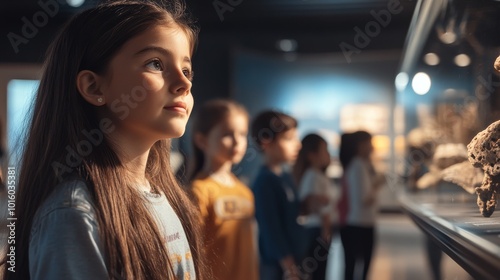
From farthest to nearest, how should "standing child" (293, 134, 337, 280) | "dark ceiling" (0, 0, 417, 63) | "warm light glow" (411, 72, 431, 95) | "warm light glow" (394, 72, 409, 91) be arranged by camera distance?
1. "dark ceiling" (0, 0, 417, 63)
2. "warm light glow" (394, 72, 409, 91)
3. "standing child" (293, 134, 337, 280)
4. "warm light glow" (411, 72, 431, 95)

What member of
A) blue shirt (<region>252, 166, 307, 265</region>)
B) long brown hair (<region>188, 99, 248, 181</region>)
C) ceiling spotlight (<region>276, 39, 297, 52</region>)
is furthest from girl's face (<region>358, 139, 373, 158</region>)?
ceiling spotlight (<region>276, 39, 297, 52</region>)

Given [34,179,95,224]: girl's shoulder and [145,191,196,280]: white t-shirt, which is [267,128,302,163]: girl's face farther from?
[34,179,95,224]: girl's shoulder

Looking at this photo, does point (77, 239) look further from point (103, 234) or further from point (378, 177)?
point (378, 177)

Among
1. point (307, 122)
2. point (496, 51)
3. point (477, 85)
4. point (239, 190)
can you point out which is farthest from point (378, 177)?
point (307, 122)

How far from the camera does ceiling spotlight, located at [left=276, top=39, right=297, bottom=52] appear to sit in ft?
32.5

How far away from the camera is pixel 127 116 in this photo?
4.25 feet

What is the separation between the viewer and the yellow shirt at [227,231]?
2.65 metres

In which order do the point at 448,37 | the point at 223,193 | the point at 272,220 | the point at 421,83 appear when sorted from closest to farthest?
1. the point at 448,37
2. the point at 223,193
3. the point at 272,220
4. the point at 421,83

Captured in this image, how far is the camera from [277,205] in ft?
11.4

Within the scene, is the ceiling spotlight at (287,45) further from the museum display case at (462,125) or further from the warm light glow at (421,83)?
the museum display case at (462,125)

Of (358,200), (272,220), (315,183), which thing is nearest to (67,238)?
(272,220)

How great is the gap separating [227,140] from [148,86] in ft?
5.71

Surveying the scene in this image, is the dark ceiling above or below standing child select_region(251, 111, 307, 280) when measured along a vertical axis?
above

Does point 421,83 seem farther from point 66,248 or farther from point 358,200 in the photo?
point 66,248
